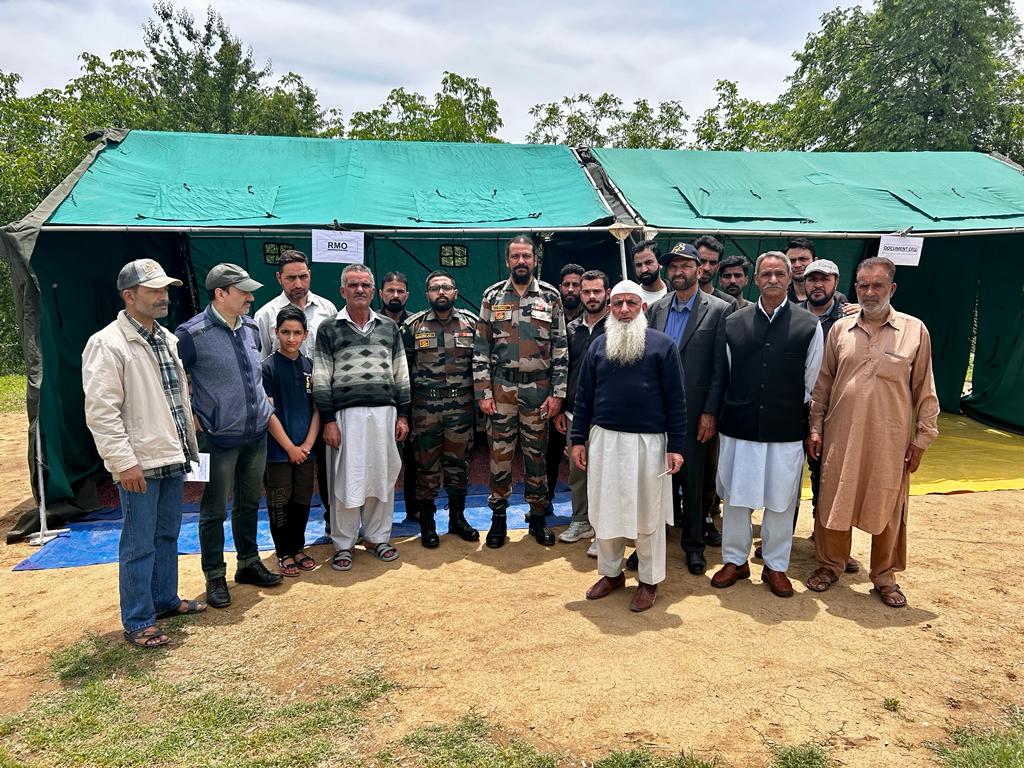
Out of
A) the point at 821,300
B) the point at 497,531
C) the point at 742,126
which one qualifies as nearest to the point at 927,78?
the point at 742,126

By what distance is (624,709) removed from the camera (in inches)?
97.9

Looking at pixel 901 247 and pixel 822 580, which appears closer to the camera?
pixel 822 580

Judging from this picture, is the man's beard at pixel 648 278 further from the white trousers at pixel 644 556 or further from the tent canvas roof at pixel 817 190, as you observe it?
the white trousers at pixel 644 556

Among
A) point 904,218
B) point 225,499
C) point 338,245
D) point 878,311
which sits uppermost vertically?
point 904,218

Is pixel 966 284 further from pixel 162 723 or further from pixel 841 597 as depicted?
pixel 162 723

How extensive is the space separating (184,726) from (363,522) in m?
1.81

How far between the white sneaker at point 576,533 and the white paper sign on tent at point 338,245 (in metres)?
2.83

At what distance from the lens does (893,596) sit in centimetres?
337

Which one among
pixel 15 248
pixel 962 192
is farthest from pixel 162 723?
pixel 962 192

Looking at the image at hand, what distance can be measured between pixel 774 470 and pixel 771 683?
1.19 meters

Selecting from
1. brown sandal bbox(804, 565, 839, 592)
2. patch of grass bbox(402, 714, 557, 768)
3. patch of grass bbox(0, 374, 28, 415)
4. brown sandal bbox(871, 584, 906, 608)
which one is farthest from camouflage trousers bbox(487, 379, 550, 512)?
patch of grass bbox(0, 374, 28, 415)

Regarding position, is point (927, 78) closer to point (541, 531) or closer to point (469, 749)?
point (541, 531)

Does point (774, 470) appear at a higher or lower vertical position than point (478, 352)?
lower

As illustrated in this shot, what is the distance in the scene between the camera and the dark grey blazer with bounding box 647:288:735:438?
3.59 meters
